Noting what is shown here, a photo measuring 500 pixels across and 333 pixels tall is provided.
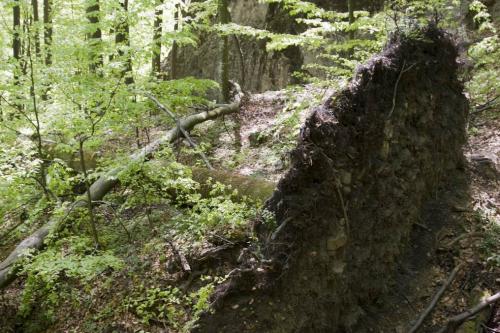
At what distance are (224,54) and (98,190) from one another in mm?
5728

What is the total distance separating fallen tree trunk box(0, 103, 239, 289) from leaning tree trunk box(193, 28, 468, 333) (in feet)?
8.98

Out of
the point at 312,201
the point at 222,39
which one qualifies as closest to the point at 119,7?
the point at 312,201

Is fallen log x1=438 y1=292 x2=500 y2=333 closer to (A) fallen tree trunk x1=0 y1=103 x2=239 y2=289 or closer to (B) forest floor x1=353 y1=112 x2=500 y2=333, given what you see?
(B) forest floor x1=353 y1=112 x2=500 y2=333

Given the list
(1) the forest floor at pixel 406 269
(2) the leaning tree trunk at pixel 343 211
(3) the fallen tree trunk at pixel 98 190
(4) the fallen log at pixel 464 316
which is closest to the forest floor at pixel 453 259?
(1) the forest floor at pixel 406 269

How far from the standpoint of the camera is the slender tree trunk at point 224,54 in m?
10.4

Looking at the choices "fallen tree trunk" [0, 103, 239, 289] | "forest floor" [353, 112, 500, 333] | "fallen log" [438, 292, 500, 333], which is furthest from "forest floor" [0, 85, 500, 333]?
"fallen tree trunk" [0, 103, 239, 289]

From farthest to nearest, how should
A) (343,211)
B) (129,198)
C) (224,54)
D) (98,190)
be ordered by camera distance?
(224,54) < (98,190) < (129,198) < (343,211)

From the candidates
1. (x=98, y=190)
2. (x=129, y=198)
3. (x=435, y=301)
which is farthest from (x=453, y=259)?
(x=98, y=190)

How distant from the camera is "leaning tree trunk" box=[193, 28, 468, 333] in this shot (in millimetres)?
3607

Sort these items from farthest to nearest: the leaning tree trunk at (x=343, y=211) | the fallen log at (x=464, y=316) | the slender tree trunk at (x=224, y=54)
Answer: the slender tree trunk at (x=224, y=54) < the fallen log at (x=464, y=316) < the leaning tree trunk at (x=343, y=211)

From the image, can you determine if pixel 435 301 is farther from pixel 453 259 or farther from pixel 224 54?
pixel 224 54

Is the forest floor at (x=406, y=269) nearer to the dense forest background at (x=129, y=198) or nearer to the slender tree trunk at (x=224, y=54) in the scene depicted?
the dense forest background at (x=129, y=198)

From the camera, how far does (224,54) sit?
1084cm

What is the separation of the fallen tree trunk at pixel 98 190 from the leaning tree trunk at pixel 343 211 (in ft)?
8.98
